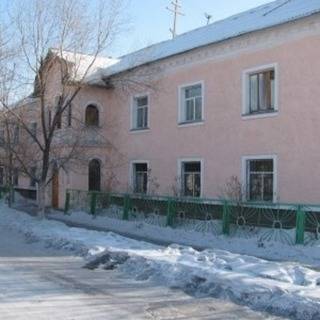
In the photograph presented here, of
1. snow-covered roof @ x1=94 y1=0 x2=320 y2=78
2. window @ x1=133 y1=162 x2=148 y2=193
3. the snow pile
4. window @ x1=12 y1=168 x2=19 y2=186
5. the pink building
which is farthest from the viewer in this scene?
window @ x1=133 y1=162 x2=148 y2=193

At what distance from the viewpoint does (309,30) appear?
1619cm

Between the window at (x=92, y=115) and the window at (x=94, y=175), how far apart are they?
179cm

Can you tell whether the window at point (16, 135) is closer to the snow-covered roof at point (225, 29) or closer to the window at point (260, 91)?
the snow-covered roof at point (225, 29)

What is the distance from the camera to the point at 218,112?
19391 millimetres

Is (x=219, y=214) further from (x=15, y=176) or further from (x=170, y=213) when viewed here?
(x=15, y=176)

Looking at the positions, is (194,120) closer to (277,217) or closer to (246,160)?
(246,160)

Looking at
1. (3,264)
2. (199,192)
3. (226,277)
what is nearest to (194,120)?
(199,192)

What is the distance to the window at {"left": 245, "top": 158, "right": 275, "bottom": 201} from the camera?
1728 centimetres

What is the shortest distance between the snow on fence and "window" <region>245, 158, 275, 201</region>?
1.81m

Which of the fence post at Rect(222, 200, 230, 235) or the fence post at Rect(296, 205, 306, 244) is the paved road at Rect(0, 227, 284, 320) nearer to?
the fence post at Rect(296, 205, 306, 244)

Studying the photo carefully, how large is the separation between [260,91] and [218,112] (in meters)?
1.87

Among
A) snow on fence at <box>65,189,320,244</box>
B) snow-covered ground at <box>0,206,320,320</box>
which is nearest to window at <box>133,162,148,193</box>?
snow on fence at <box>65,189,320,244</box>

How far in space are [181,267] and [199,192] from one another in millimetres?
11081

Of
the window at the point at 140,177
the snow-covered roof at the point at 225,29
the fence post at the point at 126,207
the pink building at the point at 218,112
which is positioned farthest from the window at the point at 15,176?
the snow-covered roof at the point at 225,29
